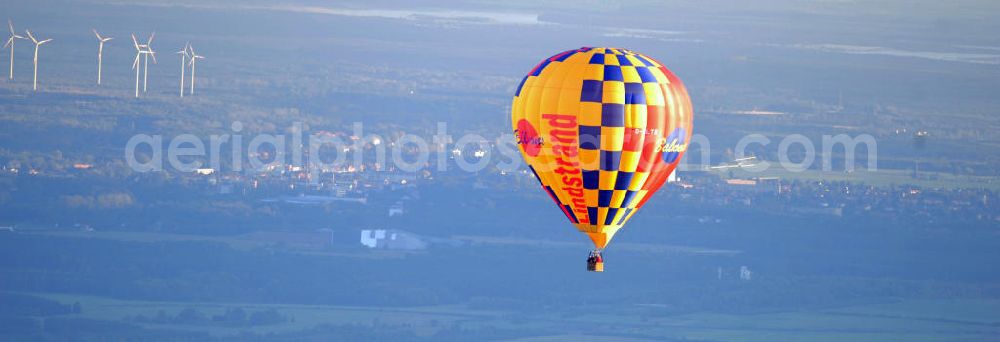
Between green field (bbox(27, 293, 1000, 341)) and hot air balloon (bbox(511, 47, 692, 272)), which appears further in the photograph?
green field (bbox(27, 293, 1000, 341))

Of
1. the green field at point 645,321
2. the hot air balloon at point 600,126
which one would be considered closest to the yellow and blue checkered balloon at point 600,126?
the hot air balloon at point 600,126

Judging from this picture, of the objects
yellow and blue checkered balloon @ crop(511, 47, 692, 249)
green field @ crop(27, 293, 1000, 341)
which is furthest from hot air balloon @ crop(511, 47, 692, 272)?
green field @ crop(27, 293, 1000, 341)

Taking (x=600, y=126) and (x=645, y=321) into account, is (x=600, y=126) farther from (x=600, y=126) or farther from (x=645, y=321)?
(x=645, y=321)

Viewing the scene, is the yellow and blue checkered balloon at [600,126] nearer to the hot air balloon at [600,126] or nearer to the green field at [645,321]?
the hot air balloon at [600,126]

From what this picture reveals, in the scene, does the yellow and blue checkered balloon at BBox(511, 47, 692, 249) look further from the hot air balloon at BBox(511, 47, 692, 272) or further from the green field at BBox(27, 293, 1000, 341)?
the green field at BBox(27, 293, 1000, 341)

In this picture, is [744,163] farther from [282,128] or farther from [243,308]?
[243,308]

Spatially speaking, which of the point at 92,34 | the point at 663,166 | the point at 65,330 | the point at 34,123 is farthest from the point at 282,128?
the point at 663,166
